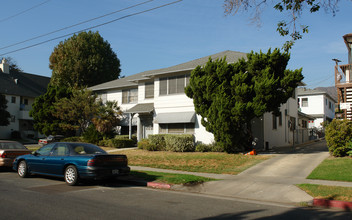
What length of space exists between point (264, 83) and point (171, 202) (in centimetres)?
1016

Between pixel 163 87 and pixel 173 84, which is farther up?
pixel 173 84

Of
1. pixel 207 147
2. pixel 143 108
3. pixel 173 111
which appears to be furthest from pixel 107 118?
pixel 207 147

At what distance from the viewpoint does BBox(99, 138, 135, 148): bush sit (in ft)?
77.2

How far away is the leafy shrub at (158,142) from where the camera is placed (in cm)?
2111

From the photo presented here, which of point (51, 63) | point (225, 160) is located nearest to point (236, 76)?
point (225, 160)

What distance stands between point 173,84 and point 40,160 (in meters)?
13.0

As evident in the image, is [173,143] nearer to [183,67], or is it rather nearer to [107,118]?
[183,67]

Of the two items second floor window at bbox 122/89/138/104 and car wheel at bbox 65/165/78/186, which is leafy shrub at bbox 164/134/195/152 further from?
car wheel at bbox 65/165/78/186

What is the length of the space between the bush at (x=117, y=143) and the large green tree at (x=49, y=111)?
6846mm

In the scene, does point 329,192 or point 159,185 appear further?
point 159,185

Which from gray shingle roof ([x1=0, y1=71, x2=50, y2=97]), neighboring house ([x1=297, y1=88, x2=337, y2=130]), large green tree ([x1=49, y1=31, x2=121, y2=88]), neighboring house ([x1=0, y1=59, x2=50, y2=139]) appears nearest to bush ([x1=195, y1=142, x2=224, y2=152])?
large green tree ([x1=49, y1=31, x2=121, y2=88])

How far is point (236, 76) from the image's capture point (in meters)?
16.7

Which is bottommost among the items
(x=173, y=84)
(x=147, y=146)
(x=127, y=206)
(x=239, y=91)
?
(x=127, y=206)

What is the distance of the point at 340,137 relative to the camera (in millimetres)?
14422
